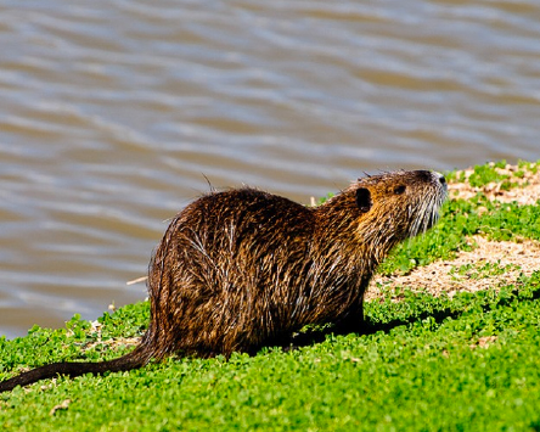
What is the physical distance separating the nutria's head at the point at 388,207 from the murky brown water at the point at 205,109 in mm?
4183

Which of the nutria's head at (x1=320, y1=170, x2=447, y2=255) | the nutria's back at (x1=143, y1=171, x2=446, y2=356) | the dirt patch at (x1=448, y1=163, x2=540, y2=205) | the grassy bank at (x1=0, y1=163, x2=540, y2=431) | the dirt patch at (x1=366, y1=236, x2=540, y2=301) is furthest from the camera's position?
the dirt patch at (x1=448, y1=163, x2=540, y2=205)

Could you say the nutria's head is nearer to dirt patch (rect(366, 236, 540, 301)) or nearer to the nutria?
the nutria

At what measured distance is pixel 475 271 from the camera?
7.43 meters

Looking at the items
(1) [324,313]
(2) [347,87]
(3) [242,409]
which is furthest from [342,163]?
(3) [242,409]

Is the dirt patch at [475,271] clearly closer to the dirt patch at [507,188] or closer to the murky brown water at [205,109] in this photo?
the dirt patch at [507,188]

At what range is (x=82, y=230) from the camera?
11297mm

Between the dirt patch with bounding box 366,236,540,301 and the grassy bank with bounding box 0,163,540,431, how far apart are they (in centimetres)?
2

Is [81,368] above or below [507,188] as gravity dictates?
below

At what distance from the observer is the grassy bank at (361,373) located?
4473 millimetres

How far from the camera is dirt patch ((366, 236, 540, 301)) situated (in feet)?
23.5

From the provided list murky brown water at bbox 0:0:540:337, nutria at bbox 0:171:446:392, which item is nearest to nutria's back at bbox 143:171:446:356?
nutria at bbox 0:171:446:392

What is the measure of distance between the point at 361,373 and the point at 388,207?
5.46 feet

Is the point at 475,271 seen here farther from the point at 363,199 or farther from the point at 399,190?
the point at 363,199

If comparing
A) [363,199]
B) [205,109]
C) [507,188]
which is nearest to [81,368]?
[363,199]
